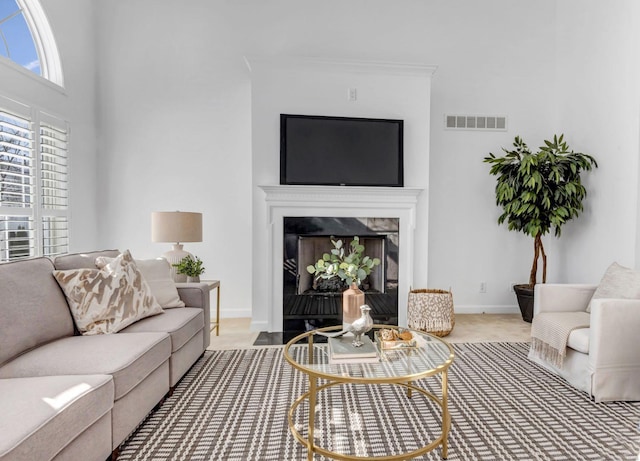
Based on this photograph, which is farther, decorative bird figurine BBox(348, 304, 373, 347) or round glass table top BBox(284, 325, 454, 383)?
decorative bird figurine BBox(348, 304, 373, 347)

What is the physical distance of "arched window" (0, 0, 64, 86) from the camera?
2814 millimetres

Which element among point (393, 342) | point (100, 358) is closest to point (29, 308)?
point (100, 358)

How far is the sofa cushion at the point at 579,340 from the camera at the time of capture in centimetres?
220

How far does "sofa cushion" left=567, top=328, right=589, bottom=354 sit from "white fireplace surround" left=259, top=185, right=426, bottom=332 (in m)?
1.71

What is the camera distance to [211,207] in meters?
3.92

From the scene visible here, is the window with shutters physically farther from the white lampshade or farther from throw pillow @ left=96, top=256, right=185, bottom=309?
throw pillow @ left=96, top=256, right=185, bottom=309

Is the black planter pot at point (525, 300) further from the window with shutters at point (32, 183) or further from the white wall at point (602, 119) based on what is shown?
the window with shutters at point (32, 183)

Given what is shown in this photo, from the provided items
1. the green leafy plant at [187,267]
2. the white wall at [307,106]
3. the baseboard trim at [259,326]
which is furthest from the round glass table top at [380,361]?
the white wall at [307,106]

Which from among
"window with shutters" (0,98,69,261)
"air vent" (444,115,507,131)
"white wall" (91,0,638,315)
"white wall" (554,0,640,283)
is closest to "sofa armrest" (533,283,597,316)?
"white wall" (554,0,640,283)

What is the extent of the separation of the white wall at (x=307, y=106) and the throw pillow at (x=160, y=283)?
4.28 ft

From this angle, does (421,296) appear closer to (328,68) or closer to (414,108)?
(414,108)

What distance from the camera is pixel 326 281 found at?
3.69 meters

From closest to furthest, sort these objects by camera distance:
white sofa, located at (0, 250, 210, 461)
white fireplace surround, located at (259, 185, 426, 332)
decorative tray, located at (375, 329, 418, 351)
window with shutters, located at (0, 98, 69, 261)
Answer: white sofa, located at (0, 250, 210, 461) → decorative tray, located at (375, 329, 418, 351) → window with shutters, located at (0, 98, 69, 261) → white fireplace surround, located at (259, 185, 426, 332)

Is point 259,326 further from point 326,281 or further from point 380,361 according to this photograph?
point 380,361
